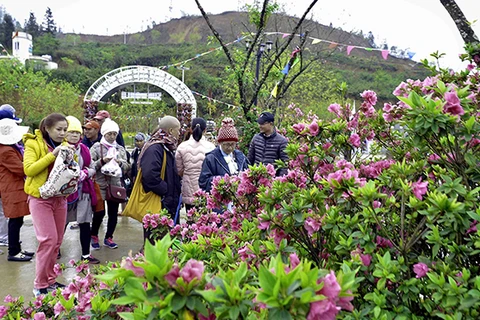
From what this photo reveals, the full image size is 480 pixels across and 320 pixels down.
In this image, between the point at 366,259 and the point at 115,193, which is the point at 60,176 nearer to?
the point at 115,193

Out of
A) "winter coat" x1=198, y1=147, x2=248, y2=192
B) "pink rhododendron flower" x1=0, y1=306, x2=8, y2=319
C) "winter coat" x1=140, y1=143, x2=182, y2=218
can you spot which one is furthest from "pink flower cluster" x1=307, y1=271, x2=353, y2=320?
"winter coat" x1=140, y1=143, x2=182, y2=218

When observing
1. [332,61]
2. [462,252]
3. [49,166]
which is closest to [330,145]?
[462,252]

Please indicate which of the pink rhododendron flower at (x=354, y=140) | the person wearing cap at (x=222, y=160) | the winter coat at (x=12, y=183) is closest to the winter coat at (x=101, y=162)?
the winter coat at (x=12, y=183)

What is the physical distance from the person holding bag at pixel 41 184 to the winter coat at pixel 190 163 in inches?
58.1

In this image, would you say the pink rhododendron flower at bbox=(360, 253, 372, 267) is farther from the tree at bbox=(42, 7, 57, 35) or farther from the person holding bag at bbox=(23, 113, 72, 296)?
the tree at bbox=(42, 7, 57, 35)

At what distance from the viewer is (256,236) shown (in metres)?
1.86

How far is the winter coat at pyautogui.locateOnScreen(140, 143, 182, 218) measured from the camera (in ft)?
13.9

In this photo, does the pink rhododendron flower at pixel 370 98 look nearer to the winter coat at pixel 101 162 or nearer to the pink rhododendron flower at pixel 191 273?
the pink rhododendron flower at pixel 191 273

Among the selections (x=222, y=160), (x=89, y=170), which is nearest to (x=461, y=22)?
(x=222, y=160)

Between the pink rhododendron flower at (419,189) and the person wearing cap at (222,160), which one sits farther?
the person wearing cap at (222,160)

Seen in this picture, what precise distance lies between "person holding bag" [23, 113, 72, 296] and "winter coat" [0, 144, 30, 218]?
1.14m

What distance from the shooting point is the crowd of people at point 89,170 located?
3613 mm

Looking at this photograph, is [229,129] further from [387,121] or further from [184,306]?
[184,306]

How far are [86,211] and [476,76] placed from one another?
3.80 metres
